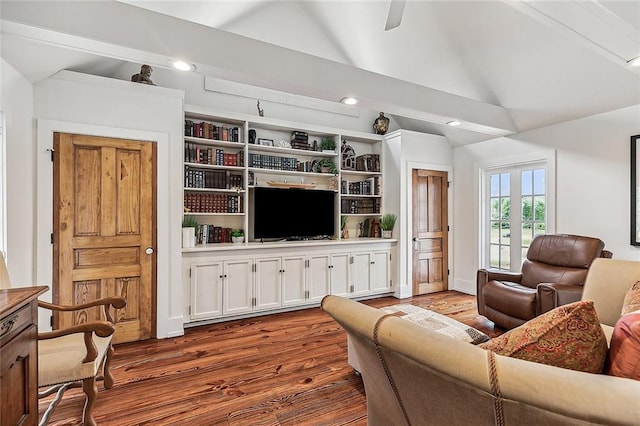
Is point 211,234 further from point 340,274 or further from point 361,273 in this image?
point 361,273

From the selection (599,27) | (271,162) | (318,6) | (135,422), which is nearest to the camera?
(135,422)

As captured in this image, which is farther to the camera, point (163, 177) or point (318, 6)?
point (318, 6)

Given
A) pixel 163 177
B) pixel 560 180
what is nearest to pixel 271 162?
pixel 163 177

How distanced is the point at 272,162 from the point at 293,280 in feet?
5.09

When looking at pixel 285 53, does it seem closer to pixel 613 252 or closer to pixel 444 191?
pixel 444 191

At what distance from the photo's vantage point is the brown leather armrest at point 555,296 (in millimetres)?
2615

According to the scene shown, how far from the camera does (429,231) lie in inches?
190

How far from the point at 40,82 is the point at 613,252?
18.8ft

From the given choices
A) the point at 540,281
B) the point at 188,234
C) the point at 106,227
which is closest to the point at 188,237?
the point at 188,234

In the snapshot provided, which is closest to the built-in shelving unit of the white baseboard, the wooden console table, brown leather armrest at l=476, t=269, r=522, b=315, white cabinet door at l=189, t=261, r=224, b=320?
white cabinet door at l=189, t=261, r=224, b=320

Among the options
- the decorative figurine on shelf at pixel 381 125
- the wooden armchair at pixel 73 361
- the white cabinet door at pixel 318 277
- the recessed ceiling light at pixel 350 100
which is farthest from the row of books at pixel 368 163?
the wooden armchair at pixel 73 361

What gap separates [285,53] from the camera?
2.50 m

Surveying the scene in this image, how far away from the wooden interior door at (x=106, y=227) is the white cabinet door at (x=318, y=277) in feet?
5.87

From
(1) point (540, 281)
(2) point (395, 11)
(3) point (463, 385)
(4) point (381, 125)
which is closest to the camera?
(3) point (463, 385)
